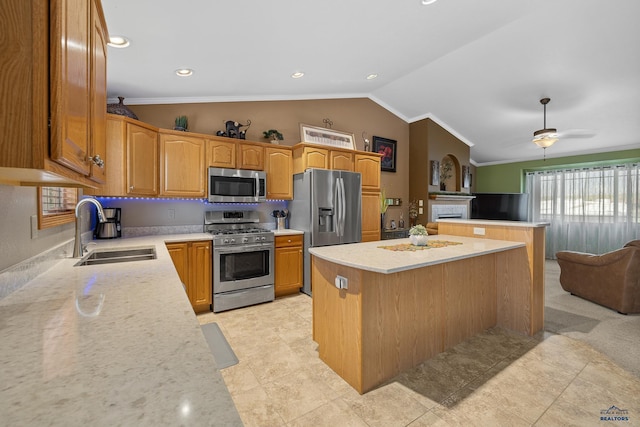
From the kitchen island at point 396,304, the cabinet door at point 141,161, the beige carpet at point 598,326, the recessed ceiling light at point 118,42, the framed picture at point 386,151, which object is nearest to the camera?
the kitchen island at point 396,304

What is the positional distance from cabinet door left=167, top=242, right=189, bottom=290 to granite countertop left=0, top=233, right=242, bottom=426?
186 cm

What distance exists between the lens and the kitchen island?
6.23 ft

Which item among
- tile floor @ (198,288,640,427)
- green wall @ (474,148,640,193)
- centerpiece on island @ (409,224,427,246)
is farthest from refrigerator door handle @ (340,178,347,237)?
green wall @ (474,148,640,193)

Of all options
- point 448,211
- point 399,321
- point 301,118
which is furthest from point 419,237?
point 448,211

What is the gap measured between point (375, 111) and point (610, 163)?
540cm

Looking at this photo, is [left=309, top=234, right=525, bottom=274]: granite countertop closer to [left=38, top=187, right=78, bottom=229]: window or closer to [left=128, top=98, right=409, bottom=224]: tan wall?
[left=38, top=187, right=78, bottom=229]: window

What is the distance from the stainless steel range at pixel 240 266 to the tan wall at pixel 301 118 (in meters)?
1.33

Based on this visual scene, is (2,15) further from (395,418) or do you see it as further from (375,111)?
(375,111)

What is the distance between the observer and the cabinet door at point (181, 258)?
3.02 metres

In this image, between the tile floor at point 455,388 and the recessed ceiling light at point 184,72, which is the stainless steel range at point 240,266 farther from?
the recessed ceiling light at point 184,72

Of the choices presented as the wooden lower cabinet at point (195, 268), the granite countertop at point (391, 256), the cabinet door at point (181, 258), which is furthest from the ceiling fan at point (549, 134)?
the cabinet door at point (181, 258)

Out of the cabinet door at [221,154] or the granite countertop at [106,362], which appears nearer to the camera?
the granite countertop at [106,362]

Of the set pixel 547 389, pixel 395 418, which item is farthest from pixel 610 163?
pixel 395 418

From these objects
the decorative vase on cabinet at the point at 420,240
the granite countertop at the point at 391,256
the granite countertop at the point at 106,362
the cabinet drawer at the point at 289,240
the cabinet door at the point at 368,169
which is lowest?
the cabinet drawer at the point at 289,240
